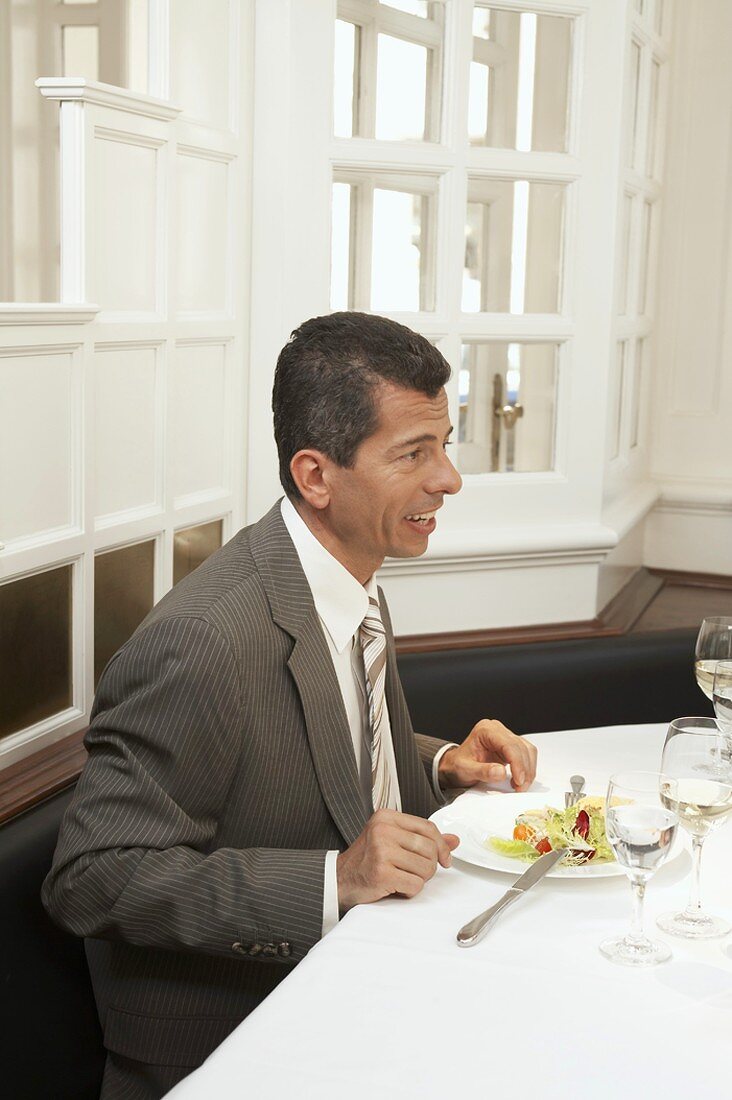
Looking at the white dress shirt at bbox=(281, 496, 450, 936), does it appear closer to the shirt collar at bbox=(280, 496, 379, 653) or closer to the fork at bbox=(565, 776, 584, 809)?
the shirt collar at bbox=(280, 496, 379, 653)

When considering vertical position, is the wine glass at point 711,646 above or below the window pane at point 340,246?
below

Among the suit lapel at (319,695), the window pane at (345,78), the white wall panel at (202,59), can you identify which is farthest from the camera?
the window pane at (345,78)

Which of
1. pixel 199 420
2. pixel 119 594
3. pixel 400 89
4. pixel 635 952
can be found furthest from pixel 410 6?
pixel 635 952

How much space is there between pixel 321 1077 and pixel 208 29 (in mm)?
1763

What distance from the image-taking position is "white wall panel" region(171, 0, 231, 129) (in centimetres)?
208

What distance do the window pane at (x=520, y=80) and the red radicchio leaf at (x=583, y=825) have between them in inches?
60.8

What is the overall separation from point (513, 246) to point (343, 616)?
4.05 ft

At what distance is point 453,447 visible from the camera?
8.63ft

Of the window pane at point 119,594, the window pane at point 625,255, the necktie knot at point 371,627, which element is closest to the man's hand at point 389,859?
the necktie knot at point 371,627

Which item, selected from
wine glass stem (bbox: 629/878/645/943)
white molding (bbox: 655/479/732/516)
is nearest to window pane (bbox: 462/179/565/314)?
white molding (bbox: 655/479/732/516)

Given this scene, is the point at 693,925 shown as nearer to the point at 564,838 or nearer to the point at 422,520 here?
the point at 564,838

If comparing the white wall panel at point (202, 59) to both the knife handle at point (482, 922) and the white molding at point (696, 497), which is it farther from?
the white molding at point (696, 497)

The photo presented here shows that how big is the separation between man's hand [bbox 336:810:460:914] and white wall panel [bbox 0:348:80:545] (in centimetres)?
66

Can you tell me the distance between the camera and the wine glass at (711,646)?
1804mm
